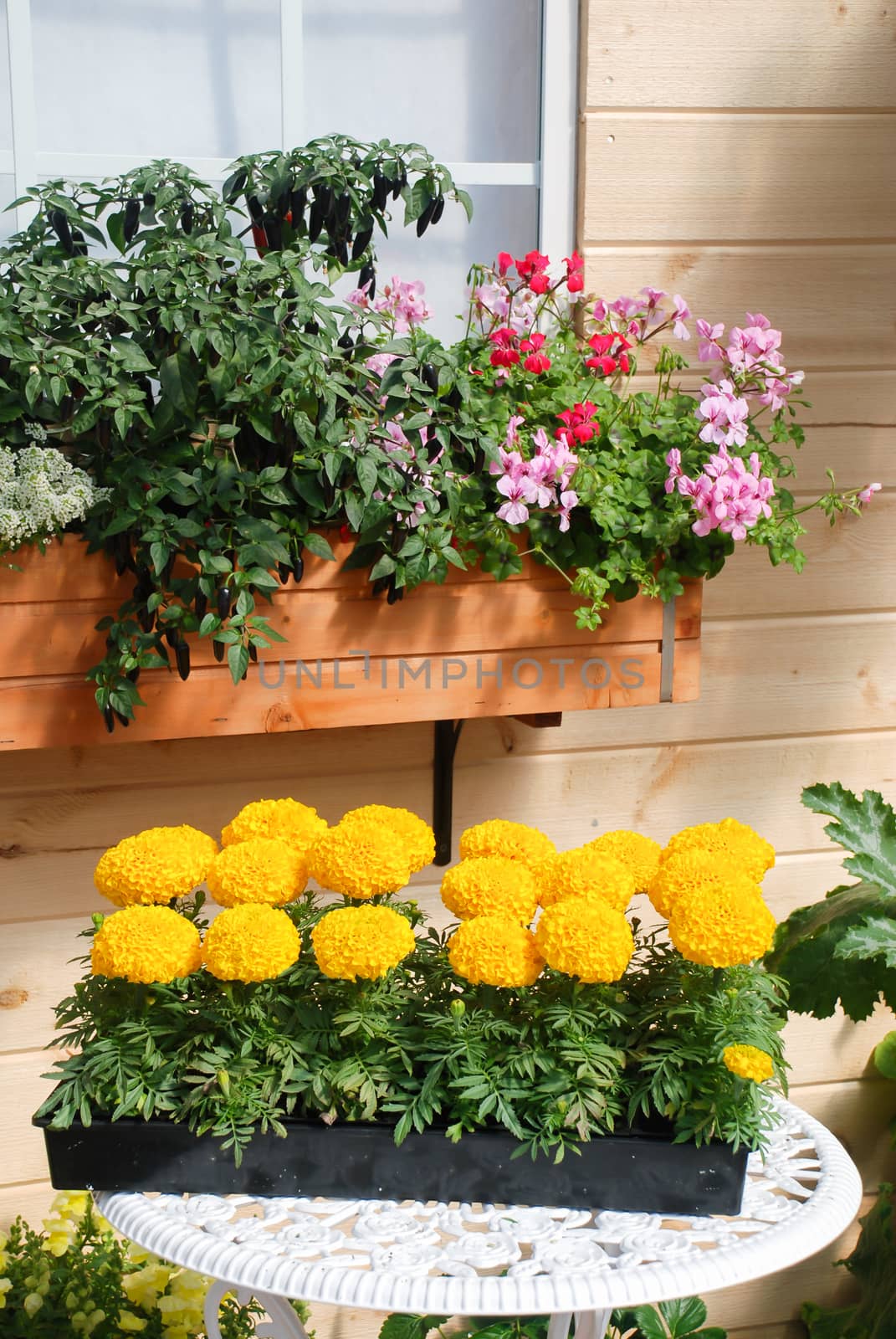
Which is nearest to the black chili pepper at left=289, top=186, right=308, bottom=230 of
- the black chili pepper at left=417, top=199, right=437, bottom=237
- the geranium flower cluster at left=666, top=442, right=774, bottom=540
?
the black chili pepper at left=417, top=199, right=437, bottom=237

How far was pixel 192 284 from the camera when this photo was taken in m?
1.10

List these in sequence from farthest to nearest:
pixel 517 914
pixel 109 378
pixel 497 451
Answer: pixel 497 451, pixel 109 378, pixel 517 914

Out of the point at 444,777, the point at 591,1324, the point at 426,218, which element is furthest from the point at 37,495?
the point at 591,1324

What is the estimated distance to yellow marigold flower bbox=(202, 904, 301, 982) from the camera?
85 cm

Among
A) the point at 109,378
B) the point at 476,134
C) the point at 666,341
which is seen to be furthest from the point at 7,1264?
the point at 476,134

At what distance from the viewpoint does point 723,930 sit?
0.84 m

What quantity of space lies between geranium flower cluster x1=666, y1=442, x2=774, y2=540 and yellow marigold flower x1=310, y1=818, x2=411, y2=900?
1.64ft

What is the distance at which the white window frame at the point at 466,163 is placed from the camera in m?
1.34

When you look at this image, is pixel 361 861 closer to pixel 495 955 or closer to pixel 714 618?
pixel 495 955

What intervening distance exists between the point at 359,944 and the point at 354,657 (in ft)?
1.40

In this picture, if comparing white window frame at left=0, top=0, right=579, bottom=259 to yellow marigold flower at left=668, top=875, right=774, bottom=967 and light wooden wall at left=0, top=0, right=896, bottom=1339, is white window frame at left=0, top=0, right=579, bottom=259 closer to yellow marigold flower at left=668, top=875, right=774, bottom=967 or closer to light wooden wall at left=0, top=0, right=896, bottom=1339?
light wooden wall at left=0, top=0, right=896, bottom=1339

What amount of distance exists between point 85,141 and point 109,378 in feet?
1.61

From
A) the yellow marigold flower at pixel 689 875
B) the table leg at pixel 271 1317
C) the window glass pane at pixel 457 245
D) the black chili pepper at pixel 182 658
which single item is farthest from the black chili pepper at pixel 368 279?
the table leg at pixel 271 1317

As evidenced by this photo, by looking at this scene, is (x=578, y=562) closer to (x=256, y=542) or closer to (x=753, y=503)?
(x=753, y=503)
